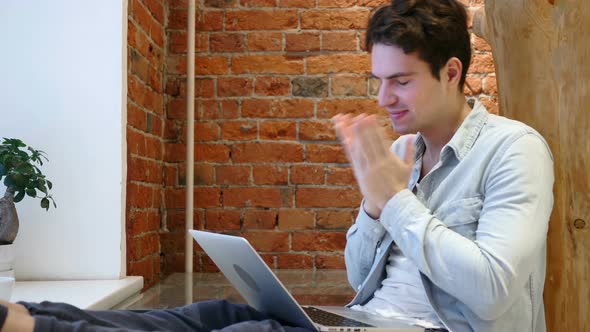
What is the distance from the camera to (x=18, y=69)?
2.69 metres

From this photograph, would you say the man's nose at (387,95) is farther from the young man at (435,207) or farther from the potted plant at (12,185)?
the potted plant at (12,185)

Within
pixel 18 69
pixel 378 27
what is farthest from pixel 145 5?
pixel 378 27

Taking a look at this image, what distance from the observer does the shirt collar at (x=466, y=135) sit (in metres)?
1.52

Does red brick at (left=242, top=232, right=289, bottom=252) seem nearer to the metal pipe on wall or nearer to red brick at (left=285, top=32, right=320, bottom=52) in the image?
the metal pipe on wall

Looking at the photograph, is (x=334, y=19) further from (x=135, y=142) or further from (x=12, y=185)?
(x=12, y=185)

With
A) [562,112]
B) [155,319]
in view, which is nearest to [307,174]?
[562,112]

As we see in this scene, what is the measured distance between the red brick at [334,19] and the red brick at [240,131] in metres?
0.53

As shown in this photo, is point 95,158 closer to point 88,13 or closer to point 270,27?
point 88,13

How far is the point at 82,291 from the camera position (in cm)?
246

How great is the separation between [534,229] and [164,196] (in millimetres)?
2488

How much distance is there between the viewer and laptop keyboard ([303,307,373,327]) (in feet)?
4.54

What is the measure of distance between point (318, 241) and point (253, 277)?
2.15 meters

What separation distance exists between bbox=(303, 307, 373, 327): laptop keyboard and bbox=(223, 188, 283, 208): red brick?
2.00m

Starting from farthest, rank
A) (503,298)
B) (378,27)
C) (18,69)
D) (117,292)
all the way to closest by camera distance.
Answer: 1. (18,69)
2. (117,292)
3. (378,27)
4. (503,298)
